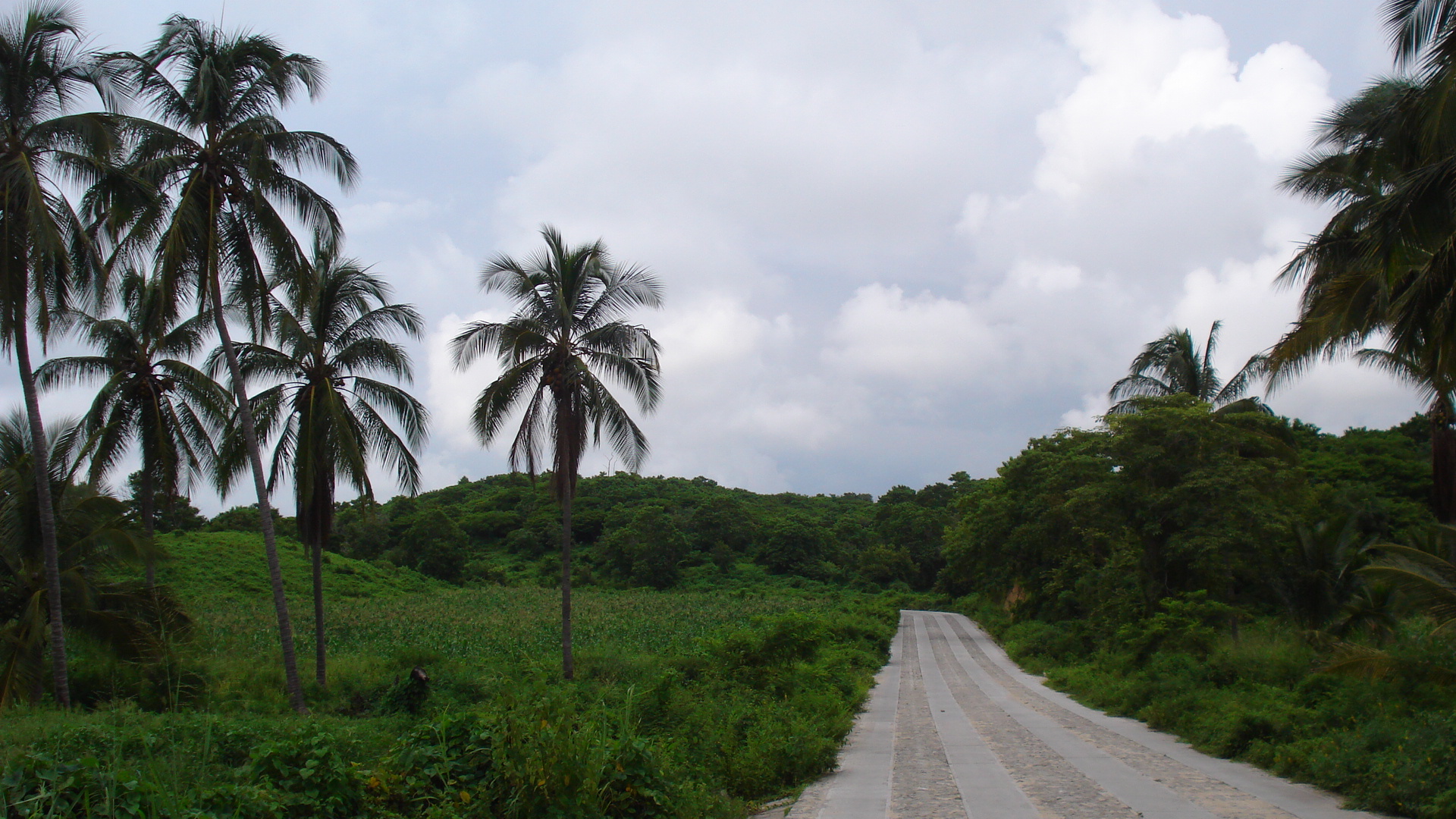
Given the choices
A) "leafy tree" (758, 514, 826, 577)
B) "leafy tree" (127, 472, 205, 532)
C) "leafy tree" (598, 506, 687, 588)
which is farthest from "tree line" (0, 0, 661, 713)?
"leafy tree" (758, 514, 826, 577)

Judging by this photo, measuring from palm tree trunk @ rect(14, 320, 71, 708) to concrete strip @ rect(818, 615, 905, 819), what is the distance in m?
12.6

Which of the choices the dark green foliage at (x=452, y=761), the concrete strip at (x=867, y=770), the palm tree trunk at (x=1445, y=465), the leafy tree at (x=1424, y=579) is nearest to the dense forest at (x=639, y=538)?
the palm tree trunk at (x=1445, y=465)

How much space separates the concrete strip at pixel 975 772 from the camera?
26.2 feet

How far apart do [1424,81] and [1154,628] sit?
490 inches

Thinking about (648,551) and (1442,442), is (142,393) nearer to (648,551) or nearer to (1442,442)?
(1442,442)

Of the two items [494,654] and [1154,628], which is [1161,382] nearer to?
[1154,628]

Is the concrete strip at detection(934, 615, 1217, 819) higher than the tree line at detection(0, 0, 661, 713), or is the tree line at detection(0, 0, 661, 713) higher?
the tree line at detection(0, 0, 661, 713)

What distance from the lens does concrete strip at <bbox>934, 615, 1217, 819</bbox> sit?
7910 millimetres

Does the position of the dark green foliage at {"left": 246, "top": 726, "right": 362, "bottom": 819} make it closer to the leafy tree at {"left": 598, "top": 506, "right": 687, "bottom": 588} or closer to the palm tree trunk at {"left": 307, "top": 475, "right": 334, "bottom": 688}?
the palm tree trunk at {"left": 307, "top": 475, "right": 334, "bottom": 688}

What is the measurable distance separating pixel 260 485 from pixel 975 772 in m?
13.1

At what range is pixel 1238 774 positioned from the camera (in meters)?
9.80

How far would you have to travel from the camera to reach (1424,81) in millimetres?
10039

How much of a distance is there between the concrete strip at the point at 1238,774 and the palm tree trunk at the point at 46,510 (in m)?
16.8

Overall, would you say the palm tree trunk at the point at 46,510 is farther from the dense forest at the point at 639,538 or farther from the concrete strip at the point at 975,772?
the dense forest at the point at 639,538
